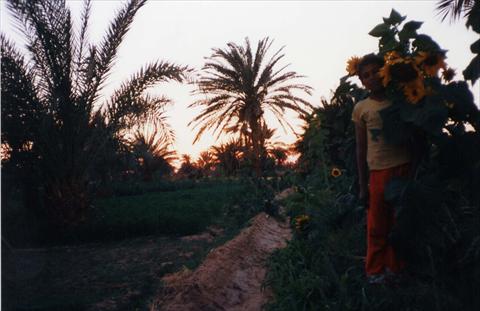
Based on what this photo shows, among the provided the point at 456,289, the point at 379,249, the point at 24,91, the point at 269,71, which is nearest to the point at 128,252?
the point at 24,91

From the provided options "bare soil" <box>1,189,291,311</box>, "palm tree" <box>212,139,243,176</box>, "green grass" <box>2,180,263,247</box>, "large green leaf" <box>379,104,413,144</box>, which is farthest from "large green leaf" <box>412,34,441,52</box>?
"palm tree" <box>212,139,243,176</box>

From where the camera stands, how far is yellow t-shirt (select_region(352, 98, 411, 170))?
312cm

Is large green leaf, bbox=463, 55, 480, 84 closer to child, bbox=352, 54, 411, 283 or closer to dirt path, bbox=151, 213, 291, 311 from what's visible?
child, bbox=352, 54, 411, 283

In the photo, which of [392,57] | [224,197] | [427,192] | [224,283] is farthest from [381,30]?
[224,197]

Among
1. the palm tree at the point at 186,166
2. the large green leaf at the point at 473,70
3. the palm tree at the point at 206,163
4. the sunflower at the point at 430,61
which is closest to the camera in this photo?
the large green leaf at the point at 473,70

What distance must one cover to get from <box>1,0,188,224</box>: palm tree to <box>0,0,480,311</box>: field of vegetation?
0.9 inches

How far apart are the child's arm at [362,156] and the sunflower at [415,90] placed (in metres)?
0.51

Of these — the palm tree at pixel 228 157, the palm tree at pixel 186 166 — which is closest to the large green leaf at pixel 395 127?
the palm tree at pixel 228 157

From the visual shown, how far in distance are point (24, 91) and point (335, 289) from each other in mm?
7274

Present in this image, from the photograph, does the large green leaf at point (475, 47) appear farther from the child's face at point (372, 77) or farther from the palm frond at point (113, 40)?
the palm frond at point (113, 40)

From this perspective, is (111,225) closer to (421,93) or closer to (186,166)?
(421,93)

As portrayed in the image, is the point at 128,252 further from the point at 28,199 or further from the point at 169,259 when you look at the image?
the point at 28,199

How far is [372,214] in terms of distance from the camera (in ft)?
10.5

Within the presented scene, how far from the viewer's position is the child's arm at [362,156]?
3.29 meters
